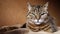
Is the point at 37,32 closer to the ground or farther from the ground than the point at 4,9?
closer to the ground

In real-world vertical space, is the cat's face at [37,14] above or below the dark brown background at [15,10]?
below

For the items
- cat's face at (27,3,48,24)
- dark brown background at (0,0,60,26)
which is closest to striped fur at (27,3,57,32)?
cat's face at (27,3,48,24)

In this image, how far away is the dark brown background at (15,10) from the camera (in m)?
1.61

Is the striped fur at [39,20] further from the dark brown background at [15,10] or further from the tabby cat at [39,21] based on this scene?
the dark brown background at [15,10]

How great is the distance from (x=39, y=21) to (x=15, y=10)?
61cm

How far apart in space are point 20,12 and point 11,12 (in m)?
0.09

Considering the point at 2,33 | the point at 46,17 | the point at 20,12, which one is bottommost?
the point at 2,33

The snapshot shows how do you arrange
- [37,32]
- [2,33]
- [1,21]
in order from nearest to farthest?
[2,33] < [37,32] < [1,21]

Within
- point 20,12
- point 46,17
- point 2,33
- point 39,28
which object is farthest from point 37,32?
point 20,12

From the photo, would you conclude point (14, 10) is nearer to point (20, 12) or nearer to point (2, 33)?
point (20, 12)

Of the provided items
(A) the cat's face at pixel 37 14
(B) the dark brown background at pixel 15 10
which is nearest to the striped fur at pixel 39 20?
(A) the cat's face at pixel 37 14

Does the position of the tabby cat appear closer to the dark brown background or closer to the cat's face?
the cat's face

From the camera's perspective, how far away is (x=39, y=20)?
3.56 ft

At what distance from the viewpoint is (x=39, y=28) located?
104 cm
